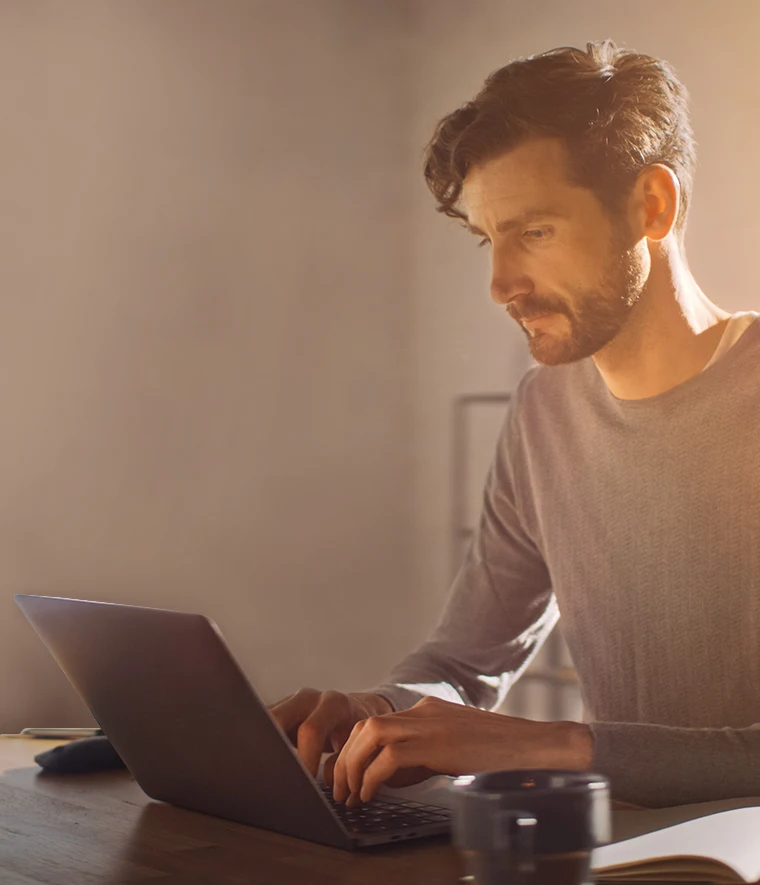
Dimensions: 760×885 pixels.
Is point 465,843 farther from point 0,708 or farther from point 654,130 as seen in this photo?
point 0,708

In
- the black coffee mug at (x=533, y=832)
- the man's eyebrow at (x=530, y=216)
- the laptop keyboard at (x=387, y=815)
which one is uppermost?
the man's eyebrow at (x=530, y=216)

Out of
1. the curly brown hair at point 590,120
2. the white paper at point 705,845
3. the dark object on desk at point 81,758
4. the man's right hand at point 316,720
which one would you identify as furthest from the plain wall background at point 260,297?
the white paper at point 705,845

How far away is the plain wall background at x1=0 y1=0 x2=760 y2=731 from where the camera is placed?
8.37 ft

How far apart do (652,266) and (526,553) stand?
424mm

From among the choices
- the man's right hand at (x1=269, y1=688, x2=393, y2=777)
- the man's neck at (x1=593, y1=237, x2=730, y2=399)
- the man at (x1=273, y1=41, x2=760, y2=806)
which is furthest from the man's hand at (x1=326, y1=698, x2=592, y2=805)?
the man's neck at (x1=593, y1=237, x2=730, y2=399)

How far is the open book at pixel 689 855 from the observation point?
2.09 feet

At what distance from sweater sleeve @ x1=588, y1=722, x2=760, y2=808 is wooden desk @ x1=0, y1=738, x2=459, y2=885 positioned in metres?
0.20

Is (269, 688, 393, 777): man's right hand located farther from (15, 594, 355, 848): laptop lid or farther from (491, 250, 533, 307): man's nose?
(491, 250, 533, 307): man's nose

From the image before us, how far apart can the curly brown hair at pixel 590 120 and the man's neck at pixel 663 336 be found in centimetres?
8

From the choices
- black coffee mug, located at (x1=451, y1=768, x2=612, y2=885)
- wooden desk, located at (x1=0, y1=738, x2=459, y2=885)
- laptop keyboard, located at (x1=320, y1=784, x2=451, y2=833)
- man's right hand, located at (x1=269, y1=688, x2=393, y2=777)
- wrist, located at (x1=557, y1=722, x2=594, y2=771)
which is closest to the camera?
black coffee mug, located at (x1=451, y1=768, x2=612, y2=885)

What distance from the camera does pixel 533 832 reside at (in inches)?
21.3

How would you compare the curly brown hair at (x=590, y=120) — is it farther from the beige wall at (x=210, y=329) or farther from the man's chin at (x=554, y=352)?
the beige wall at (x=210, y=329)

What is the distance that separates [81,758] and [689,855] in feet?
2.24

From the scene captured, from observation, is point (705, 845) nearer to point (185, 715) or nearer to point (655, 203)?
point (185, 715)
